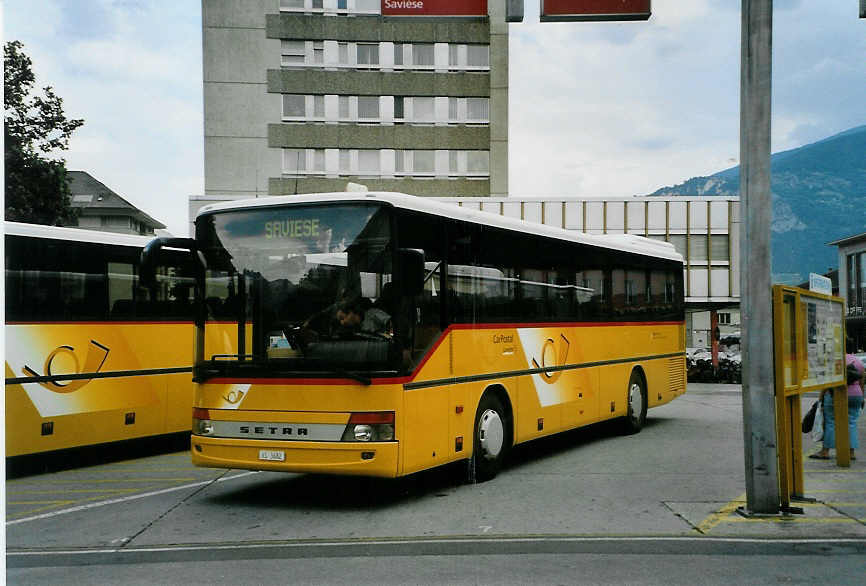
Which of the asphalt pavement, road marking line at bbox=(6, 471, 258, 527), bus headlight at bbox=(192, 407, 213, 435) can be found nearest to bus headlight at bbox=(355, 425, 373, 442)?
the asphalt pavement

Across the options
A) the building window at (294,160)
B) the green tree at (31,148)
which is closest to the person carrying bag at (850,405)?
the green tree at (31,148)

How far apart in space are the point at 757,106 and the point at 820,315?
346 cm

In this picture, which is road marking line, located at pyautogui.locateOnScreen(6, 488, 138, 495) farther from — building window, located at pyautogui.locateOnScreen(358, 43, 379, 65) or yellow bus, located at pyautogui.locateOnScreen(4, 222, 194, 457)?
building window, located at pyautogui.locateOnScreen(358, 43, 379, 65)

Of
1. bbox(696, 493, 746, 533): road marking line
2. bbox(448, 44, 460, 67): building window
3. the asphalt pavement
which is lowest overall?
the asphalt pavement

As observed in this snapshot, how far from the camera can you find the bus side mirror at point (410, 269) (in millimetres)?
9148

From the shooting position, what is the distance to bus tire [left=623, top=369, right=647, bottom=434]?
52.5 ft

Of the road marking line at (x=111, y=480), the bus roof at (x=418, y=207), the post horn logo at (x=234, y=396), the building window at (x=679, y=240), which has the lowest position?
the road marking line at (x=111, y=480)

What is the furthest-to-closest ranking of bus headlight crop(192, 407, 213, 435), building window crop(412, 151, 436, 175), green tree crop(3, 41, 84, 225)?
building window crop(412, 151, 436, 175) → green tree crop(3, 41, 84, 225) → bus headlight crop(192, 407, 213, 435)

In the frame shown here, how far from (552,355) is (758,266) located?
4567 millimetres

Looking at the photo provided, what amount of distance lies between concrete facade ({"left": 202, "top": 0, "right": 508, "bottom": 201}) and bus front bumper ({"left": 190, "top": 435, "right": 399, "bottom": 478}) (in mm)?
45946

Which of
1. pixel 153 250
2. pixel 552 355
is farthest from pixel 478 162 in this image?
pixel 153 250

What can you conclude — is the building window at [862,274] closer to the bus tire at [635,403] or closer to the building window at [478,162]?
the building window at [478,162]

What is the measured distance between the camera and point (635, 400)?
16.3 m

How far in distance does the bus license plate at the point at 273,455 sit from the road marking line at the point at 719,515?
394 centimetres
